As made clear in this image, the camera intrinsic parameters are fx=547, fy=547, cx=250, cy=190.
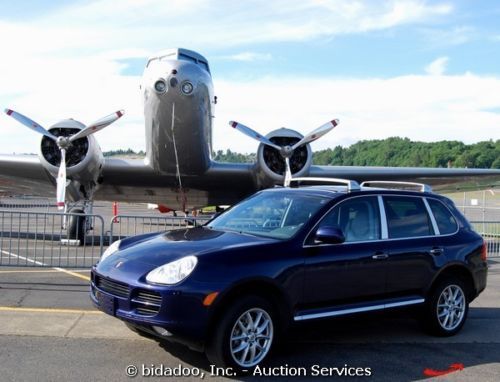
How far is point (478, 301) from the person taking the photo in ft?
27.1

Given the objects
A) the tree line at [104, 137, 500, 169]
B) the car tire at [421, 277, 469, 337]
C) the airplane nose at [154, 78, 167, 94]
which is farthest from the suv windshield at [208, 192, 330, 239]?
the tree line at [104, 137, 500, 169]

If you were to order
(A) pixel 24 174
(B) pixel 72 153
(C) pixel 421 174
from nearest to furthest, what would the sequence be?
1. (B) pixel 72 153
2. (A) pixel 24 174
3. (C) pixel 421 174

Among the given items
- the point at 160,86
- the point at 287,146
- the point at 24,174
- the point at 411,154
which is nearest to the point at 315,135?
the point at 287,146

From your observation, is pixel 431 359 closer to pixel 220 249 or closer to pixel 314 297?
pixel 314 297

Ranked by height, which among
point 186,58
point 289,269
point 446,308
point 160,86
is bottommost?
point 446,308

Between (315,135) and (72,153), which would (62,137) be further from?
(315,135)

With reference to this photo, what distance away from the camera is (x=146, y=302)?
14.8ft

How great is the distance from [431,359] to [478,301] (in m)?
3.39

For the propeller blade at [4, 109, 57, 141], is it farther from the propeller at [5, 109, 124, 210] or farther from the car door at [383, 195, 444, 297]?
the car door at [383, 195, 444, 297]

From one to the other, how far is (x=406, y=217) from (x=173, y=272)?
9.35ft

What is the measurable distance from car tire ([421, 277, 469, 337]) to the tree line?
79.1 m

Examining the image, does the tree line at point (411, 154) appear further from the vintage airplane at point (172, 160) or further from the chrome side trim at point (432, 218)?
the chrome side trim at point (432, 218)

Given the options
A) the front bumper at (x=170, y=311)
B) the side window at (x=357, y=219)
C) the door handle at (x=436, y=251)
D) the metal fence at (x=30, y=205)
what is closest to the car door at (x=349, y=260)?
the side window at (x=357, y=219)

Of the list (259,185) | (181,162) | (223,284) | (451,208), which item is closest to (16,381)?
(223,284)
